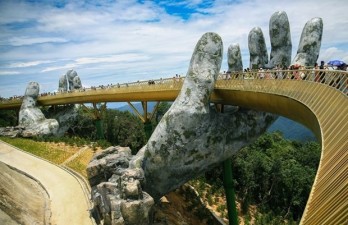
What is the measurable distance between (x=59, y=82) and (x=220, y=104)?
37053mm

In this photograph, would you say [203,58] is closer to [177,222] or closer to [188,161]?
[188,161]

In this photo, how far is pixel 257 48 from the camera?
92.3 feet

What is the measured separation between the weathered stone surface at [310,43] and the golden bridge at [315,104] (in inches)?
193

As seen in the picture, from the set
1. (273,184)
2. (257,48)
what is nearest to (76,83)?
(273,184)

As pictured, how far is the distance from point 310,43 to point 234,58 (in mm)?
6059

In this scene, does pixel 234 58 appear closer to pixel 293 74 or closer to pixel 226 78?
pixel 226 78

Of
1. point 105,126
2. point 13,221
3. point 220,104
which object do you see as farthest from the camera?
point 105,126

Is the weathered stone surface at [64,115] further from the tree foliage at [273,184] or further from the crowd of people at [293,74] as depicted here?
the tree foliage at [273,184]

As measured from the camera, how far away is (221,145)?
2386cm

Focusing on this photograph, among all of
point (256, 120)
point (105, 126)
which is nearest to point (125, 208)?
point (256, 120)

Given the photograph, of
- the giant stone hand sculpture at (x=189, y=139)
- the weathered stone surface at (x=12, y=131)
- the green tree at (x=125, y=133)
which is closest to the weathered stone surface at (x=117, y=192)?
the giant stone hand sculpture at (x=189, y=139)

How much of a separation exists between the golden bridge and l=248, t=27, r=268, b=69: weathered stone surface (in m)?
4.52

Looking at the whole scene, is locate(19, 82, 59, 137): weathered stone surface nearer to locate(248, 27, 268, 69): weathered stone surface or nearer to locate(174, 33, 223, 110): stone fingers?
locate(174, 33, 223, 110): stone fingers

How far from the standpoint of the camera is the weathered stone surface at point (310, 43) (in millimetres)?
24406
